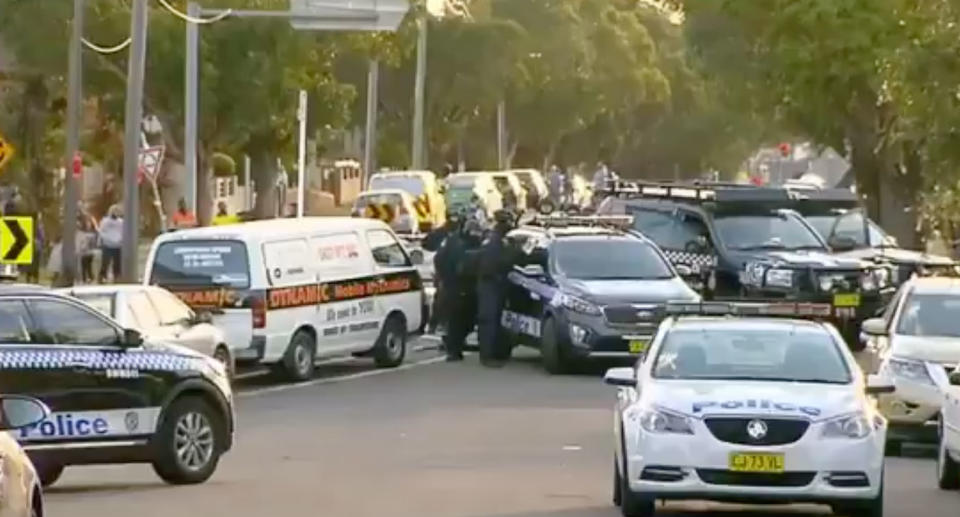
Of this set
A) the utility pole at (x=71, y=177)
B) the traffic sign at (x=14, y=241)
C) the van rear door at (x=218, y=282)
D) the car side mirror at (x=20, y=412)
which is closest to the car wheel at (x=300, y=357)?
the van rear door at (x=218, y=282)

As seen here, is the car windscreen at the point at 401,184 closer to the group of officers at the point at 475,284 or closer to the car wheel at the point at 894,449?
the group of officers at the point at 475,284

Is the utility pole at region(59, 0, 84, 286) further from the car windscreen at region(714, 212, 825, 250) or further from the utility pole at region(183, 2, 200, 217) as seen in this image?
the car windscreen at region(714, 212, 825, 250)

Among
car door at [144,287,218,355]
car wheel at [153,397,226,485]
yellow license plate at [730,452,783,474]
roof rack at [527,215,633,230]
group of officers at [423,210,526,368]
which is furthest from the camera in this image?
roof rack at [527,215,633,230]

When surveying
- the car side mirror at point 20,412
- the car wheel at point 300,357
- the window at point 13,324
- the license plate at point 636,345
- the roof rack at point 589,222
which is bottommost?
the car wheel at point 300,357

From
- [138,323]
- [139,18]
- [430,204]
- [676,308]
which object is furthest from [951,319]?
[430,204]

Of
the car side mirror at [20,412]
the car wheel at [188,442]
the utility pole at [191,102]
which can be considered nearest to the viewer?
the car side mirror at [20,412]

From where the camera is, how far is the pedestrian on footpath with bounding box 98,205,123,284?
145ft

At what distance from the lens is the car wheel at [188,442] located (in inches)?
751

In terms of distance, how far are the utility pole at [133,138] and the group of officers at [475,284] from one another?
5405 millimetres

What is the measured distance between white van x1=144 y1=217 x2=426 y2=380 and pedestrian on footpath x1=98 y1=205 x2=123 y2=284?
507 inches

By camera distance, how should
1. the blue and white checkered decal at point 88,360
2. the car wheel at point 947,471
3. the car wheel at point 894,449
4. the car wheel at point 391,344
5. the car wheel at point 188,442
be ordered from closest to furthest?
the blue and white checkered decal at point 88,360 → the car wheel at point 947,471 → the car wheel at point 188,442 → the car wheel at point 894,449 → the car wheel at point 391,344

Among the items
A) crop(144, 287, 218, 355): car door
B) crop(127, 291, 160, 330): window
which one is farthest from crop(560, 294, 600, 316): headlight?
crop(127, 291, 160, 330): window

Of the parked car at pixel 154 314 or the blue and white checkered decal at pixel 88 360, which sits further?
the parked car at pixel 154 314

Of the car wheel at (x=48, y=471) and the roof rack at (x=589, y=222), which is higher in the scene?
the roof rack at (x=589, y=222)
